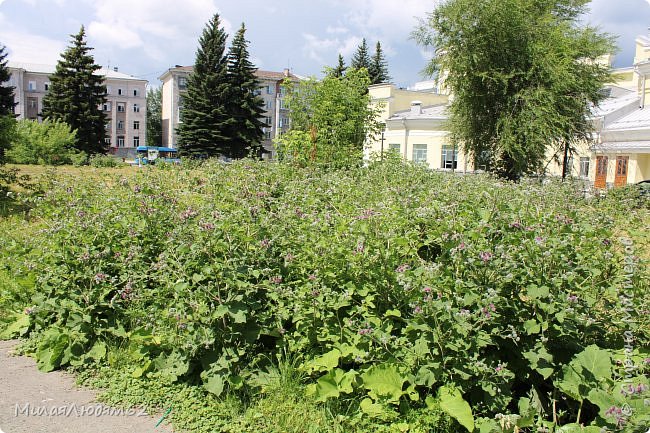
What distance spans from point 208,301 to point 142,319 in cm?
77

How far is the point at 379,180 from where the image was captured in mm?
6934

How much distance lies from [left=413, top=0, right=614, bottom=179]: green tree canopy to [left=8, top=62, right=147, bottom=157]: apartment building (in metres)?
62.4

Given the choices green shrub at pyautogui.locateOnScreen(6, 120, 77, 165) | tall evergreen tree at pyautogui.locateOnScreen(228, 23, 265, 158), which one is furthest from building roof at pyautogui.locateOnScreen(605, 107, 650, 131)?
green shrub at pyautogui.locateOnScreen(6, 120, 77, 165)

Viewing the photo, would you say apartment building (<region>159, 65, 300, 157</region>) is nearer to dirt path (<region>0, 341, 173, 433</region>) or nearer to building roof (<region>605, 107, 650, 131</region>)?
building roof (<region>605, 107, 650, 131</region>)

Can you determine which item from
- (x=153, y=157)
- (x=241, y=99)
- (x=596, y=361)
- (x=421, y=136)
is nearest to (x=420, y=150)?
(x=421, y=136)

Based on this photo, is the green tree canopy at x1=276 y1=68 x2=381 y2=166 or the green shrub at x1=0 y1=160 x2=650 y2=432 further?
the green tree canopy at x1=276 y1=68 x2=381 y2=166

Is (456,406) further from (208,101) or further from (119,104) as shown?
(119,104)

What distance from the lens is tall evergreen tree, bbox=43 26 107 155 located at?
147 ft

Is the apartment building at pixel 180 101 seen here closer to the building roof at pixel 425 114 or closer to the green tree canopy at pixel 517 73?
the building roof at pixel 425 114

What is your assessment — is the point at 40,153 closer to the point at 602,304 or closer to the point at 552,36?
the point at 552,36

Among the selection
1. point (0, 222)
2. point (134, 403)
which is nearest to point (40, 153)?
point (0, 222)

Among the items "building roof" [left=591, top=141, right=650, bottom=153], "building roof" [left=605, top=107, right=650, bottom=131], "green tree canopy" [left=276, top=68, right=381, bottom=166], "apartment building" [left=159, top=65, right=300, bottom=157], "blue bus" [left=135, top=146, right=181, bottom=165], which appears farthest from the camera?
"apartment building" [left=159, top=65, right=300, bottom=157]

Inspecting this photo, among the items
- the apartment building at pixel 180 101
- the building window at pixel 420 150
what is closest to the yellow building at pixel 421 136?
the building window at pixel 420 150

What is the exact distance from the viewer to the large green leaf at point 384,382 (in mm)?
3025
